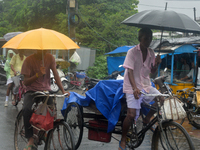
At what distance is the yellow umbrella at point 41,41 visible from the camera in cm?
343

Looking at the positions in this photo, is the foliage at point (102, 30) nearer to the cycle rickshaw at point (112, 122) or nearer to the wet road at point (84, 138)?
the wet road at point (84, 138)

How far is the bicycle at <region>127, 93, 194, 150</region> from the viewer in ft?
10.6

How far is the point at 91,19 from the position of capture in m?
22.6

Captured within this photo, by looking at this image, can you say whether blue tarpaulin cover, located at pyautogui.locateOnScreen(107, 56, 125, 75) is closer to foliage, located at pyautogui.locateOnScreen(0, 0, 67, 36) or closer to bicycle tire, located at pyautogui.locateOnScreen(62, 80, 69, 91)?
bicycle tire, located at pyautogui.locateOnScreen(62, 80, 69, 91)


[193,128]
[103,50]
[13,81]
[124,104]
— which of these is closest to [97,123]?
[124,104]

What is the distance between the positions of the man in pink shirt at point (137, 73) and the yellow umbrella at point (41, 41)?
909 mm

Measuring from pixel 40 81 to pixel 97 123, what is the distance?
3.91 ft

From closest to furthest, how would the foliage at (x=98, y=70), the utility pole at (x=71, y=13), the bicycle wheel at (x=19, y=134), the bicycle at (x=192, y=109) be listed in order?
the bicycle wheel at (x=19, y=134)
the bicycle at (x=192, y=109)
the utility pole at (x=71, y=13)
the foliage at (x=98, y=70)

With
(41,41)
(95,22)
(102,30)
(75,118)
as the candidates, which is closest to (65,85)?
(75,118)

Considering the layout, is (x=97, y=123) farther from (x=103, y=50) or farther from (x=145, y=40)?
(x=103, y=50)

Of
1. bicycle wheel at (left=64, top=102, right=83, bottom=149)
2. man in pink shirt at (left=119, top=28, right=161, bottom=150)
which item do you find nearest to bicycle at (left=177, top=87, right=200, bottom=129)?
man in pink shirt at (left=119, top=28, right=161, bottom=150)

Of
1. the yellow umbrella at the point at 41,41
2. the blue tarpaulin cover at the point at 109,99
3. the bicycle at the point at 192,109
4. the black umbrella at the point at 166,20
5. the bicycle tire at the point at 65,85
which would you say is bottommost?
the bicycle tire at the point at 65,85

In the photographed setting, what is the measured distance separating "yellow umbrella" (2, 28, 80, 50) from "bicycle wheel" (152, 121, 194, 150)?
1.74 metres

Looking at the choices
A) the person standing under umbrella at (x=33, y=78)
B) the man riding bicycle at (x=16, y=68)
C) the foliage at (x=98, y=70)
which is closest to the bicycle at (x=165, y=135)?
the person standing under umbrella at (x=33, y=78)
